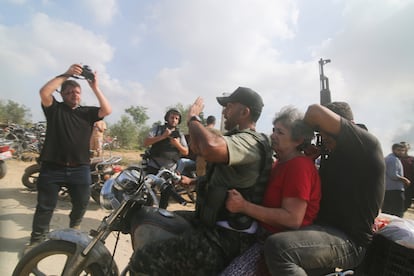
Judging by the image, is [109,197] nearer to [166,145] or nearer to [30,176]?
[166,145]

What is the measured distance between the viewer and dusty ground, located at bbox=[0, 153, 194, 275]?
3.25m

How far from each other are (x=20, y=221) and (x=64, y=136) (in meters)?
2.25

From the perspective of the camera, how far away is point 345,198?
1.67 meters

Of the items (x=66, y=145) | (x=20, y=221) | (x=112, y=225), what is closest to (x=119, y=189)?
(x=112, y=225)

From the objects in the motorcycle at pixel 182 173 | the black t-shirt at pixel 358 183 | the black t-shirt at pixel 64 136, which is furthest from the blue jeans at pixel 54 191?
the black t-shirt at pixel 358 183

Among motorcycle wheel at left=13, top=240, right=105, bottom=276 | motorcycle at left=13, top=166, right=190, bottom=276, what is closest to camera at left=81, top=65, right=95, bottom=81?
motorcycle at left=13, top=166, right=190, bottom=276

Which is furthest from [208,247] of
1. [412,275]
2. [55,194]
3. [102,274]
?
[55,194]

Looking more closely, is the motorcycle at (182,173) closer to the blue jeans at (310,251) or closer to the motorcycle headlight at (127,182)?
the motorcycle headlight at (127,182)

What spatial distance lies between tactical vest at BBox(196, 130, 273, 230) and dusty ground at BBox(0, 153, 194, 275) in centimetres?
218

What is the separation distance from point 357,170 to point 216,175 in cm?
86

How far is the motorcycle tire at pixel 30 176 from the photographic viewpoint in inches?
231

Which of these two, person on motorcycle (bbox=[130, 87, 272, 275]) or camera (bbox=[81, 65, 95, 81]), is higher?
camera (bbox=[81, 65, 95, 81])

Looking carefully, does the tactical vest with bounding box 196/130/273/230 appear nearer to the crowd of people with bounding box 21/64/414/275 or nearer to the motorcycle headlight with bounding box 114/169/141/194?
the crowd of people with bounding box 21/64/414/275

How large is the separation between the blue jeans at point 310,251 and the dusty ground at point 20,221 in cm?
244
